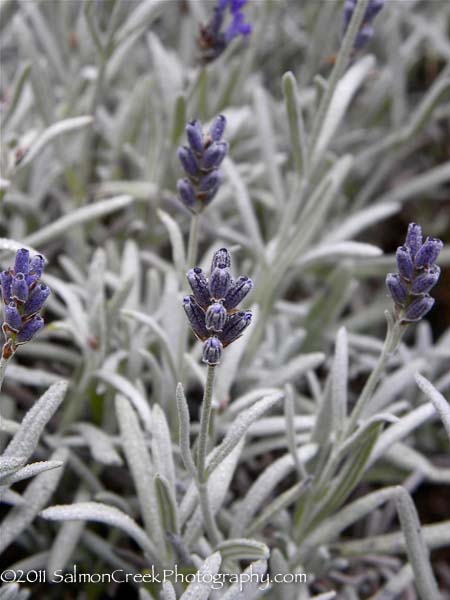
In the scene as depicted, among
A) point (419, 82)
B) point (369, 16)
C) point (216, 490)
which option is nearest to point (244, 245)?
point (369, 16)

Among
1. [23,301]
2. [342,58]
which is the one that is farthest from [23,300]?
[342,58]

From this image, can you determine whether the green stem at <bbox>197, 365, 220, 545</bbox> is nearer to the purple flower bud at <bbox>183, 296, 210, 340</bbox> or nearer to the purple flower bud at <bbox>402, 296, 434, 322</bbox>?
the purple flower bud at <bbox>183, 296, 210, 340</bbox>

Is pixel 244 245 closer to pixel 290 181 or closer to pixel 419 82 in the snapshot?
pixel 290 181

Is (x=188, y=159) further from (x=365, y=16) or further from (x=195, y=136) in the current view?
(x=365, y=16)

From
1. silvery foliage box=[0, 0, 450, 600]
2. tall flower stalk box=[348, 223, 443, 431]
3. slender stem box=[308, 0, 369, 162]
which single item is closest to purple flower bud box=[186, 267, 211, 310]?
silvery foliage box=[0, 0, 450, 600]

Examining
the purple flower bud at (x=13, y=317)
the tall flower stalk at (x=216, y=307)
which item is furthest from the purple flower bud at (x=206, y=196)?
the purple flower bud at (x=13, y=317)
